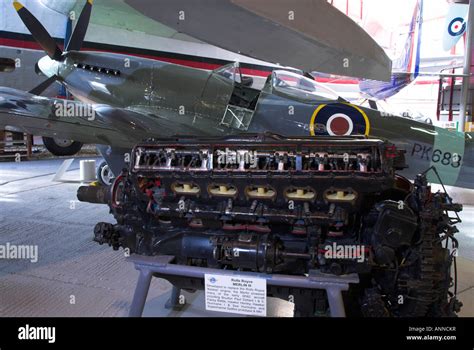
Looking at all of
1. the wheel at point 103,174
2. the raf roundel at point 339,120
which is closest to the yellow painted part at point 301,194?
the raf roundel at point 339,120

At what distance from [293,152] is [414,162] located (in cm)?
286

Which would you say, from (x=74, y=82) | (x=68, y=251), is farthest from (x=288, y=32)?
(x=74, y=82)

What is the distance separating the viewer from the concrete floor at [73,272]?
240cm

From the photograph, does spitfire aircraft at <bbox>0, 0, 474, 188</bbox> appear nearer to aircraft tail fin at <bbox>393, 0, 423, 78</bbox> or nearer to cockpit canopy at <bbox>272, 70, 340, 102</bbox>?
cockpit canopy at <bbox>272, 70, 340, 102</bbox>

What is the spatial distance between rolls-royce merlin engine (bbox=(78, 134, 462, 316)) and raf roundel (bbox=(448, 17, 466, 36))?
8942mm

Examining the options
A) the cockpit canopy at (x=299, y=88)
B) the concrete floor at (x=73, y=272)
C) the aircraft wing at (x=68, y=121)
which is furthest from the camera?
the cockpit canopy at (x=299, y=88)

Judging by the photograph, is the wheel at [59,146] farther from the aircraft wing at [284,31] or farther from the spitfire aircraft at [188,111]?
the aircraft wing at [284,31]

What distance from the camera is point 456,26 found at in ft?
29.0

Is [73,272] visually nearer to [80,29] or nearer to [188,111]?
[188,111]

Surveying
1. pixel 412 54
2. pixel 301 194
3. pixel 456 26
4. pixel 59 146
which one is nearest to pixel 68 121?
pixel 301 194

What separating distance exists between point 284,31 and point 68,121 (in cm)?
236

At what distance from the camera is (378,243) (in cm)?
160

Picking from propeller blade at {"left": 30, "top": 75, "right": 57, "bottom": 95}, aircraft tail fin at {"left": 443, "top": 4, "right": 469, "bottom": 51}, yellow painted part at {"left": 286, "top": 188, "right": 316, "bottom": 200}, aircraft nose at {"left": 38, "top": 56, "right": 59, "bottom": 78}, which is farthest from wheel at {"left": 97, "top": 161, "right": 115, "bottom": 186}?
aircraft tail fin at {"left": 443, "top": 4, "right": 469, "bottom": 51}

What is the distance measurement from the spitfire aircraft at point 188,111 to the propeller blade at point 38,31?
0.05 ft
